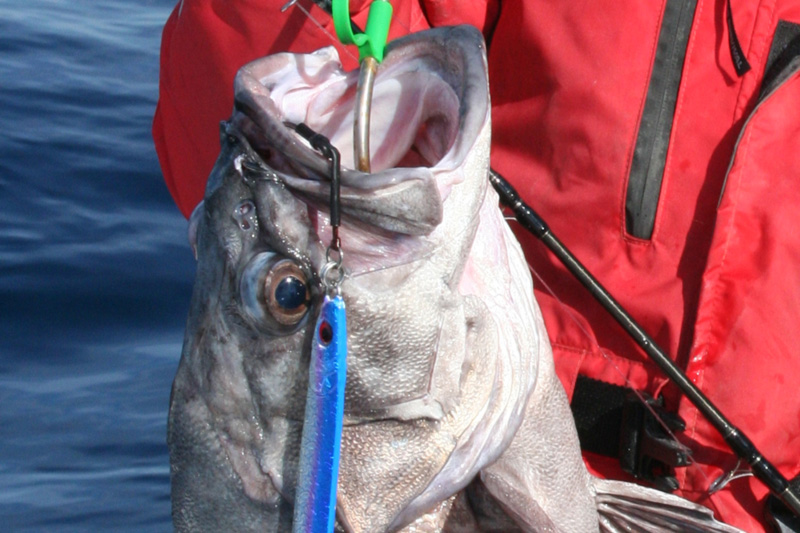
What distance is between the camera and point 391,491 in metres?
1.66

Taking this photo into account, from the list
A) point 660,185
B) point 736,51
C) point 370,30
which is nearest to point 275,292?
point 370,30

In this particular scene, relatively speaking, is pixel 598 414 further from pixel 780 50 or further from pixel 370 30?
pixel 370 30

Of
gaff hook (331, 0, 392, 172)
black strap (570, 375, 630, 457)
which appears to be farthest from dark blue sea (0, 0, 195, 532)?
gaff hook (331, 0, 392, 172)

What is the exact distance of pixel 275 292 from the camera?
5.10 ft

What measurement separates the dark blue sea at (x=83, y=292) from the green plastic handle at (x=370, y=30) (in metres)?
2.88

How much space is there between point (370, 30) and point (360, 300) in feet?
1.73

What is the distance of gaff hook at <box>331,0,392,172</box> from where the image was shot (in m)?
1.56

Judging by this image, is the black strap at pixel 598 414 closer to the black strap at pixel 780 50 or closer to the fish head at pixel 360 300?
the fish head at pixel 360 300

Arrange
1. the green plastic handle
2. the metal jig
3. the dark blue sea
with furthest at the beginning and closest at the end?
the dark blue sea, the green plastic handle, the metal jig

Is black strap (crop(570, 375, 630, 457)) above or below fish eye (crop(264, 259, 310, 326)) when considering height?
below

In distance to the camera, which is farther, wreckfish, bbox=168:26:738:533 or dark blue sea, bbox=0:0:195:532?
dark blue sea, bbox=0:0:195:532

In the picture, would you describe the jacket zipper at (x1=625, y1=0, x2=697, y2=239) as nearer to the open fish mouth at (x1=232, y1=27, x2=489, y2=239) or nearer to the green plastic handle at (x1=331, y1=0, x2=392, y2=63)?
the open fish mouth at (x1=232, y1=27, x2=489, y2=239)

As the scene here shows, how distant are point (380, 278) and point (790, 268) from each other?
1.26 meters

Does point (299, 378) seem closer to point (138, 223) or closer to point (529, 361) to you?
point (529, 361)
